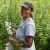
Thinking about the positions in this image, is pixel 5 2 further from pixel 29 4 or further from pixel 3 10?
pixel 29 4

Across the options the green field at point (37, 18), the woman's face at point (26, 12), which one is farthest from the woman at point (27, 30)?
the green field at point (37, 18)

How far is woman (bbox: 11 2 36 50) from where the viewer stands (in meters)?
4.03

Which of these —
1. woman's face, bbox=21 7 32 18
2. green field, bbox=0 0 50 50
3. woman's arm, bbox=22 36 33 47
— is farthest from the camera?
green field, bbox=0 0 50 50

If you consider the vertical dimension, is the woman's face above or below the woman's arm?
above

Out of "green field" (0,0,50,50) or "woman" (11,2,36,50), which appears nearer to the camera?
"woman" (11,2,36,50)

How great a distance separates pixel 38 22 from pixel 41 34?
0.34 metres

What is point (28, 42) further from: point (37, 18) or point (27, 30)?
point (37, 18)

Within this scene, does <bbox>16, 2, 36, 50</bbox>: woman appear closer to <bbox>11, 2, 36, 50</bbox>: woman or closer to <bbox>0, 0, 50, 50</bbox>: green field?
<bbox>11, 2, 36, 50</bbox>: woman

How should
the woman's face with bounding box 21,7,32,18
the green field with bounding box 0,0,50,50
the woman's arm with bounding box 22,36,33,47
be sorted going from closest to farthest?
the woman's arm with bounding box 22,36,33,47
the woman's face with bounding box 21,7,32,18
the green field with bounding box 0,0,50,50

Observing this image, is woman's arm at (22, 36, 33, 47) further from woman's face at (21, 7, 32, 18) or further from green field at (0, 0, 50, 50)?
green field at (0, 0, 50, 50)

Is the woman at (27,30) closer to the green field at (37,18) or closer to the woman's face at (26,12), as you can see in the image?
the woman's face at (26,12)

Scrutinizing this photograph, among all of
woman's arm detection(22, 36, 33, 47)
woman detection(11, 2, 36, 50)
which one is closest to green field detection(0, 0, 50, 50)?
woman detection(11, 2, 36, 50)

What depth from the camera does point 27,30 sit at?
4.05m

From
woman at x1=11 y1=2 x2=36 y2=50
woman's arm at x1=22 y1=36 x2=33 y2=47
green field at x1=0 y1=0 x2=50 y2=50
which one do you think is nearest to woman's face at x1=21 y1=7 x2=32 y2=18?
woman at x1=11 y1=2 x2=36 y2=50
